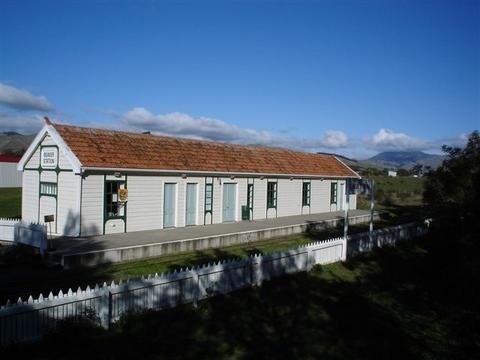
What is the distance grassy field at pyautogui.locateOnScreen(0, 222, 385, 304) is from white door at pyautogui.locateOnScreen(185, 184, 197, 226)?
3.88 meters

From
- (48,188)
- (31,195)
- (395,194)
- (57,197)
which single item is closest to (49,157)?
(48,188)

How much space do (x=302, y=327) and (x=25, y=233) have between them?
32.4ft

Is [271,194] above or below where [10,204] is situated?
above

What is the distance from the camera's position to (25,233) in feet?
49.5

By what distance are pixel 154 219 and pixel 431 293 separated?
11.1 metres

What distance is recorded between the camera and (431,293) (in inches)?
490

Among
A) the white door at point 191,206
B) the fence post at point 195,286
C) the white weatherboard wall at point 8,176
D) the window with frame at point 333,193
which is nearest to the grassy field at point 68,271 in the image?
the fence post at point 195,286

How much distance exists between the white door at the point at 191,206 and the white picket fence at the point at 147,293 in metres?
7.98

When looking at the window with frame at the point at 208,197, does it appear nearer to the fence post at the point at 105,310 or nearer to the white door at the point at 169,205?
the white door at the point at 169,205

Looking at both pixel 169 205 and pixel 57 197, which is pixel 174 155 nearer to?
pixel 169 205

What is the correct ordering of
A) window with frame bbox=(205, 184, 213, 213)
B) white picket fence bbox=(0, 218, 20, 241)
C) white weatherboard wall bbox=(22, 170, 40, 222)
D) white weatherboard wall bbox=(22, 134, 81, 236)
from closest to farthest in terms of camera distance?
white picket fence bbox=(0, 218, 20, 241) → white weatherboard wall bbox=(22, 134, 81, 236) → white weatherboard wall bbox=(22, 170, 40, 222) → window with frame bbox=(205, 184, 213, 213)

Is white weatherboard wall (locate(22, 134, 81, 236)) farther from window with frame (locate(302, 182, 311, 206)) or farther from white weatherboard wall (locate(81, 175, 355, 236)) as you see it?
window with frame (locate(302, 182, 311, 206))

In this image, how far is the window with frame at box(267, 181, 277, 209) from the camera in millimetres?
26359

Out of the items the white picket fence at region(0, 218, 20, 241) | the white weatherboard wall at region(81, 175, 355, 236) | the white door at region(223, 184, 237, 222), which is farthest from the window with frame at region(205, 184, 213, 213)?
the white picket fence at region(0, 218, 20, 241)
